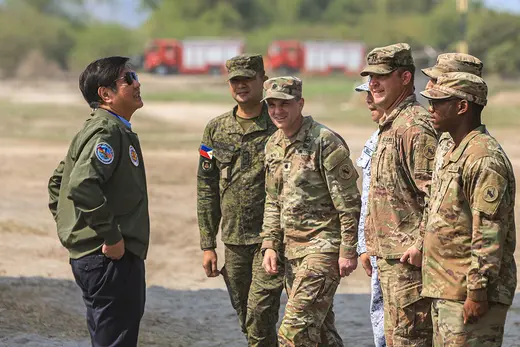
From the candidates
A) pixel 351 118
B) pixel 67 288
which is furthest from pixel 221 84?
pixel 67 288

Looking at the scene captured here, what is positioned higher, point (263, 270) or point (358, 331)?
point (263, 270)

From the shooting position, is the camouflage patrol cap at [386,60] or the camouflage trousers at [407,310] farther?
the camouflage patrol cap at [386,60]

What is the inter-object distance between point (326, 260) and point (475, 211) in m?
1.51

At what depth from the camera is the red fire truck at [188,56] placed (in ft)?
228

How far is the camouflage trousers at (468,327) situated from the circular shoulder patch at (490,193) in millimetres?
478

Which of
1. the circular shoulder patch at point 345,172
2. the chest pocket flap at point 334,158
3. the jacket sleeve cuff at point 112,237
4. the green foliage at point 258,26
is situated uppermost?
the green foliage at point 258,26

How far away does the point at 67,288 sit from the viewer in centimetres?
1027

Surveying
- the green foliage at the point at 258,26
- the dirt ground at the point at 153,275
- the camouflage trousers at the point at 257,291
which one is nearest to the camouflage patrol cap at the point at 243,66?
the camouflage trousers at the point at 257,291

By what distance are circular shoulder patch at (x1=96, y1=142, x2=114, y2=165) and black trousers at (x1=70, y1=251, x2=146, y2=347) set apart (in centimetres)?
48

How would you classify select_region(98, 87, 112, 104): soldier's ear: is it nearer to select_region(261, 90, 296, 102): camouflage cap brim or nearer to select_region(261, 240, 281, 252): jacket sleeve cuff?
A: select_region(261, 90, 296, 102): camouflage cap brim

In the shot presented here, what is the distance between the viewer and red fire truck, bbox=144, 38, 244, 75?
6950cm

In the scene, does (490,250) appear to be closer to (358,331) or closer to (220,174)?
(220,174)

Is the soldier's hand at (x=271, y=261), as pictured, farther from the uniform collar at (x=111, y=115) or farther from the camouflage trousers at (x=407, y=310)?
the uniform collar at (x=111, y=115)

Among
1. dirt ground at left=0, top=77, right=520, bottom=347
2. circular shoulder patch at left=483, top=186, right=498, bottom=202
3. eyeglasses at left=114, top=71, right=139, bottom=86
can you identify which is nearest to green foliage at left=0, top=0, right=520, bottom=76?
dirt ground at left=0, top=77, right=520, bottom=347
